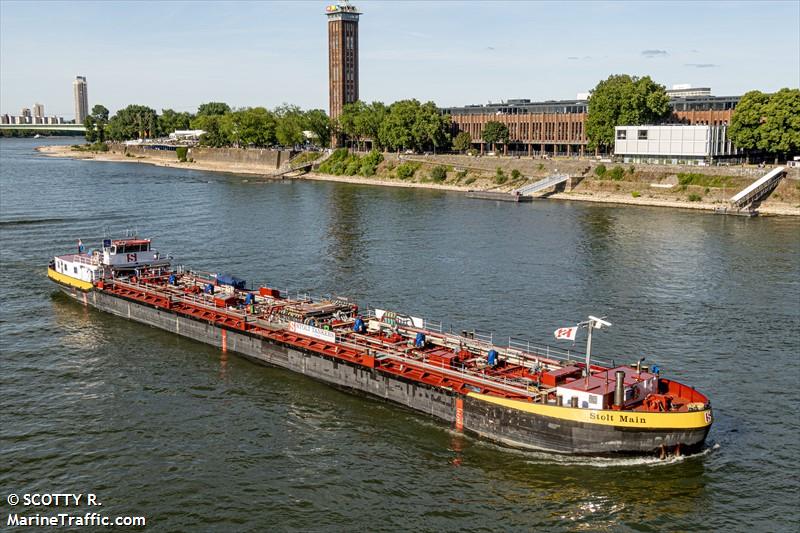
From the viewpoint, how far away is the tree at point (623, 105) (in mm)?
162000

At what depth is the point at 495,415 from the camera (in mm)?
40250

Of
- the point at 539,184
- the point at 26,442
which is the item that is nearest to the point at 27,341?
the point at 26,442

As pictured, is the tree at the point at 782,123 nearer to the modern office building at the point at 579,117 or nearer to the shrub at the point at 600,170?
the modern office building at the point at 579,117

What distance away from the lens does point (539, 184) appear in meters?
156

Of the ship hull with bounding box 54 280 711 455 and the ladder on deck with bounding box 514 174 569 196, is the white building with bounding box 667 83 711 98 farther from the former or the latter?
the ship hull with bounding box 54 280 711 455

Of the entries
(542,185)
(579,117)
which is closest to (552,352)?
(542,185)

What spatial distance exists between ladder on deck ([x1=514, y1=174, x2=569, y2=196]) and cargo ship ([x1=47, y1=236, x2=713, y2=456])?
97154 mm

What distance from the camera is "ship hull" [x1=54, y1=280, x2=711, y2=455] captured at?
123 ft

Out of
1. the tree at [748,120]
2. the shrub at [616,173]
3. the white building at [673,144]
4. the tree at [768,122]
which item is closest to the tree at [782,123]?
the tree at [768,122]

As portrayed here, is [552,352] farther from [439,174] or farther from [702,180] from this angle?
[439,174]

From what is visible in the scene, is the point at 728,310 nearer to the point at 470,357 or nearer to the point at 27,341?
the point at 470,357

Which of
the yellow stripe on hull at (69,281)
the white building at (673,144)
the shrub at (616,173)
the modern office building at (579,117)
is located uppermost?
the modern office building at (579,117)

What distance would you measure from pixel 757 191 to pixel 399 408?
103781 millimetres

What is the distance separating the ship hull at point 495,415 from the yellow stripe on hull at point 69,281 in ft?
69.5
